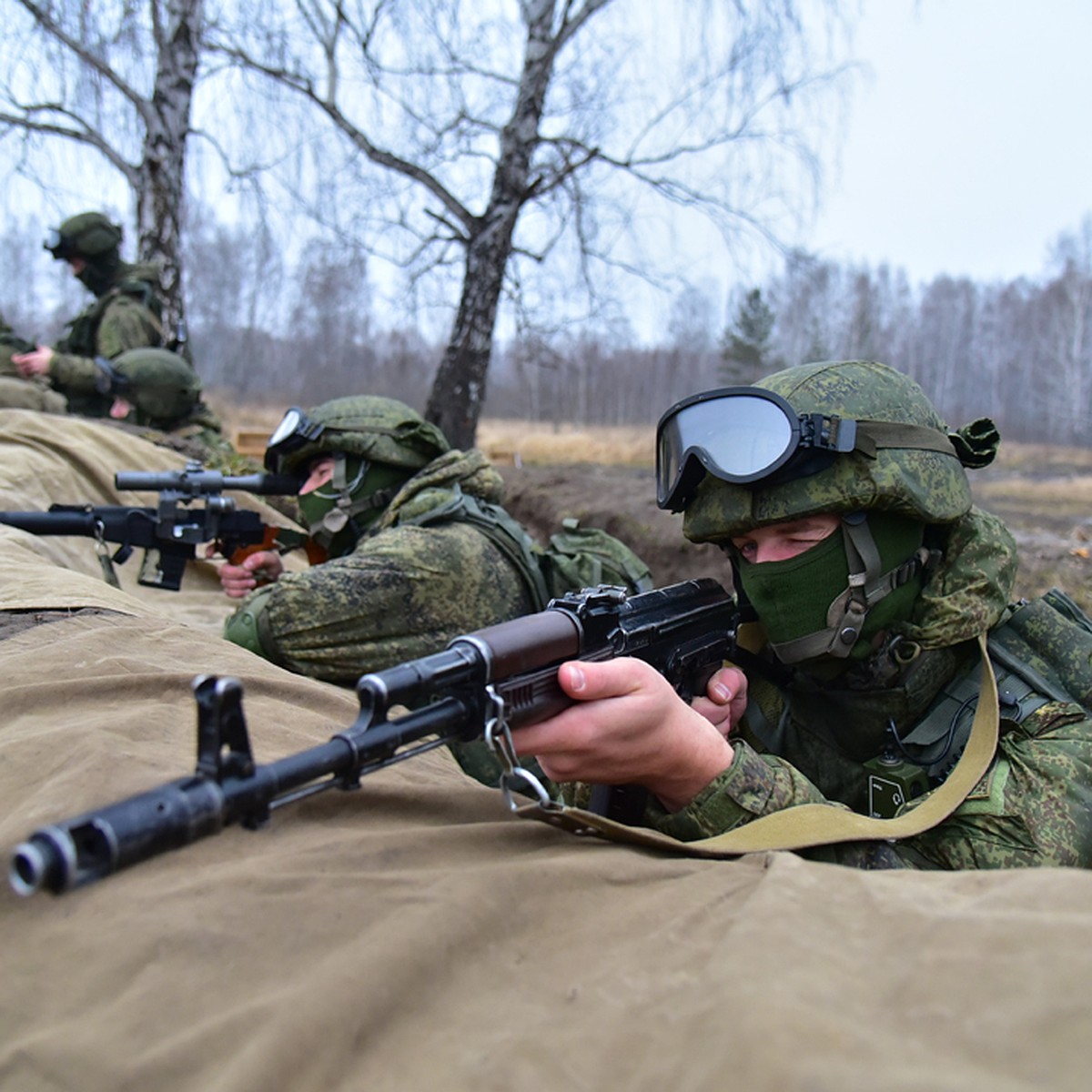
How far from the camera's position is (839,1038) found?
2.77 feet

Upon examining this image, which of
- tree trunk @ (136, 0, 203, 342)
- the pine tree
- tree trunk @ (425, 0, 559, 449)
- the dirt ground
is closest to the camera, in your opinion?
the dirt ground

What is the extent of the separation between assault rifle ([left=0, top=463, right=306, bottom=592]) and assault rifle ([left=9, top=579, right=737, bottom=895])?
2963 mm

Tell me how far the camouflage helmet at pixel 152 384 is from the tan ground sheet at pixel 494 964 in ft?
22.3

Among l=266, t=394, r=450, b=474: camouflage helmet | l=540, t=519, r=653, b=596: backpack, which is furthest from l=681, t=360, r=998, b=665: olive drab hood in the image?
l=266, t=394, r=450, b=474: camouflage helmet

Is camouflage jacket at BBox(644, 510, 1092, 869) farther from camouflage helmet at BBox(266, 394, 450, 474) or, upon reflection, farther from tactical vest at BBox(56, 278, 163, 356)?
tactical vest at BBox(56, 278, 163, 356)

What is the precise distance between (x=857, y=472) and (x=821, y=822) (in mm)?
909

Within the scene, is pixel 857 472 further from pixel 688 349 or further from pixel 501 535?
pixel 688 349

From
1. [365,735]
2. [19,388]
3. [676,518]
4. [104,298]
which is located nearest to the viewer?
[365,735]

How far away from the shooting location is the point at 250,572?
4.54 m

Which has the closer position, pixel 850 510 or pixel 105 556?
pixel 850 510

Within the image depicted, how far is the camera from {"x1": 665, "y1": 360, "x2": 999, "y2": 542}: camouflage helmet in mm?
2176

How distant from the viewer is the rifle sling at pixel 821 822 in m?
1.49

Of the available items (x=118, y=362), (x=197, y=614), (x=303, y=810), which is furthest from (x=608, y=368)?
(x=303, y=810)

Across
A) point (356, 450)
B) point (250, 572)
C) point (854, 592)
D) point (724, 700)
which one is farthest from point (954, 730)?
point (250, 572)
